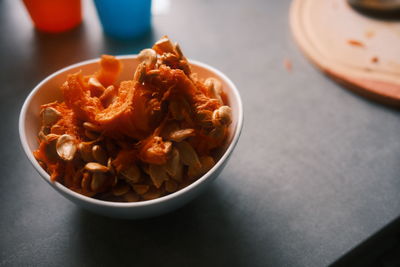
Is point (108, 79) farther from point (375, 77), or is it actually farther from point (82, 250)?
point (375, 77)

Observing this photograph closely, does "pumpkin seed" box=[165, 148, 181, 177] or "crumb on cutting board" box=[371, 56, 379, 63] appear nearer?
"pumpkin seed" box=[165, 148, 181, 177]

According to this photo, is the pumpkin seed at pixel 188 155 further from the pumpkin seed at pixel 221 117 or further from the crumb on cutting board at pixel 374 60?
the crumb on cutting board at pixel 374 60

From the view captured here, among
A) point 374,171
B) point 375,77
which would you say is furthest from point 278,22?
point 374,171

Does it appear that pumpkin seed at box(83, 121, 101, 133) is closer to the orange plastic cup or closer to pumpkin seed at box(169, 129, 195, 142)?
pumpkin seed at box(169, 129, 195, 142)

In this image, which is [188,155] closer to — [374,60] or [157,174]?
[157,174]

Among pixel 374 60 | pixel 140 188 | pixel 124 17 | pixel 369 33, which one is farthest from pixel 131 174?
pixel 369 33

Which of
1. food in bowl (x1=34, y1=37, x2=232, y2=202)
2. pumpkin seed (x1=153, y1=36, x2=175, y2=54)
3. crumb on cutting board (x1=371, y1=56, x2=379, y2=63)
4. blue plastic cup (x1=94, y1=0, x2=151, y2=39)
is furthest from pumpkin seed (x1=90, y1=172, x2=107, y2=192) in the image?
crumb on cutting board (x1=371, y1=56, x2=379, y2=63)
